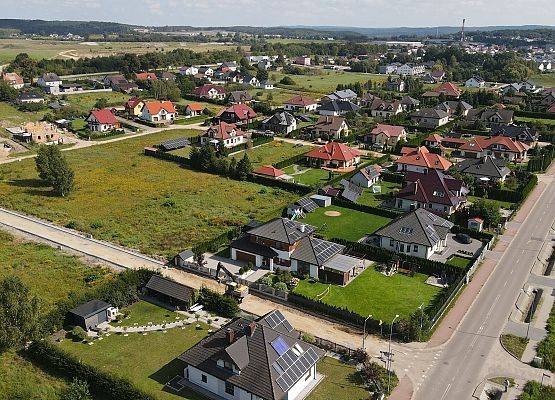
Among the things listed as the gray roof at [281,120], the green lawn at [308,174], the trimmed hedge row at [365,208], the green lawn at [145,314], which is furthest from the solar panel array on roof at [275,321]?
the gray roof at [281,120]

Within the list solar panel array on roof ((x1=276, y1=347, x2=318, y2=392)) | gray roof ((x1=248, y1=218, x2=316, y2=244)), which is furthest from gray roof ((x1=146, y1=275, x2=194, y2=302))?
solar panel array on roof ((x1=276, y1=347, x2=318, y2=392))

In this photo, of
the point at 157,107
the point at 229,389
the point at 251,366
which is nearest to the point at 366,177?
the point at 251,366

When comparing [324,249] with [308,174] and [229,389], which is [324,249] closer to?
[229,389]

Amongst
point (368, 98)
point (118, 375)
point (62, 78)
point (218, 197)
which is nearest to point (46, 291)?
point (118, 375)

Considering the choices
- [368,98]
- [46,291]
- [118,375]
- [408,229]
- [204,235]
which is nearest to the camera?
[118,375]

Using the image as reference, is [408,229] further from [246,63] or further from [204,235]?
[246,63]

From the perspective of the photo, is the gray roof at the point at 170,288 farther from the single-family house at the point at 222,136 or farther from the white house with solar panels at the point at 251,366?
the single-family house at the point at 222,136
